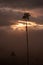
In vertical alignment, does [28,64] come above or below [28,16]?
below

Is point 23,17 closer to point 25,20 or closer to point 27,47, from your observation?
point 25,20

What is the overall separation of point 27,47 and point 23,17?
1879cm

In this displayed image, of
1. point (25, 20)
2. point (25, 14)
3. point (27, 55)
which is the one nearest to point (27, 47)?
point (27, 55)

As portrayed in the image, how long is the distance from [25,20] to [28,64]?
54.0ft

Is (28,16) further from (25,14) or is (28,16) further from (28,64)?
(28,64)

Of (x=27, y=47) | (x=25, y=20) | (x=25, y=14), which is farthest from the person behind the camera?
(x=27, y=47)

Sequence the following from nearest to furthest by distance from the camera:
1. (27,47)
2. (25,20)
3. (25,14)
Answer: (25,14) < (25,20) < (27,47)

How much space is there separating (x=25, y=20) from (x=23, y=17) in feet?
16.7

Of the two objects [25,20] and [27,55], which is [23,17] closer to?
[25,20]

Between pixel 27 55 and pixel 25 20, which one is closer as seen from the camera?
pixel 25 20

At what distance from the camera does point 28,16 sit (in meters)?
76.4

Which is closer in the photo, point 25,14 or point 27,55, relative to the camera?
point 25,14

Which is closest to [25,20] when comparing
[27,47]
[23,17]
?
[23,17]

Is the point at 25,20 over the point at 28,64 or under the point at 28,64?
over
